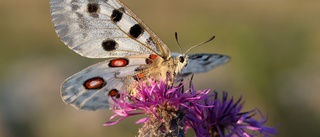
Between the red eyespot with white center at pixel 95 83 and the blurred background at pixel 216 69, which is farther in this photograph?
the blurred background at pixel 216 69

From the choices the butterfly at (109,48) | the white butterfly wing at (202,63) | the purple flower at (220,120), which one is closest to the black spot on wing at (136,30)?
the butterfly at (109,48)

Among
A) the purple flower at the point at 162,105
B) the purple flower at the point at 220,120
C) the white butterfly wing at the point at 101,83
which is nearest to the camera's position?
the purple flower at the point at 162,105

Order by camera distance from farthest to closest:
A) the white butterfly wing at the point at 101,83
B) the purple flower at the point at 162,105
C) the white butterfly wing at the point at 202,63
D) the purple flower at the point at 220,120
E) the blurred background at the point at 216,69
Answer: the blurred background at the point at 216,69 < the white butterfly wing at the point at 202,63 < the white butterfly wing at the point at 101,83 < the purple flower at the point at 220,120 < the purple flower at the point at 162,105

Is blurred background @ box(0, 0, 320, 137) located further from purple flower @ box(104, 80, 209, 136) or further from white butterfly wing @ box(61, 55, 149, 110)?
purple flower @ box(104, 80, 209, 136)

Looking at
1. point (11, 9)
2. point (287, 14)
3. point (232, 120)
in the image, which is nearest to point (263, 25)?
point (287, 14)

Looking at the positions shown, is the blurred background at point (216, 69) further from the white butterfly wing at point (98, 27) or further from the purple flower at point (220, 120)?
the white butterfly wing at point (98, 27)

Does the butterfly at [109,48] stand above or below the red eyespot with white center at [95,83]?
above

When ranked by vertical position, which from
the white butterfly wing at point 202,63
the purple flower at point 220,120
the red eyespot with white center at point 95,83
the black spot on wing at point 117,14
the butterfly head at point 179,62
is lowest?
the purple flower at point 220,120
